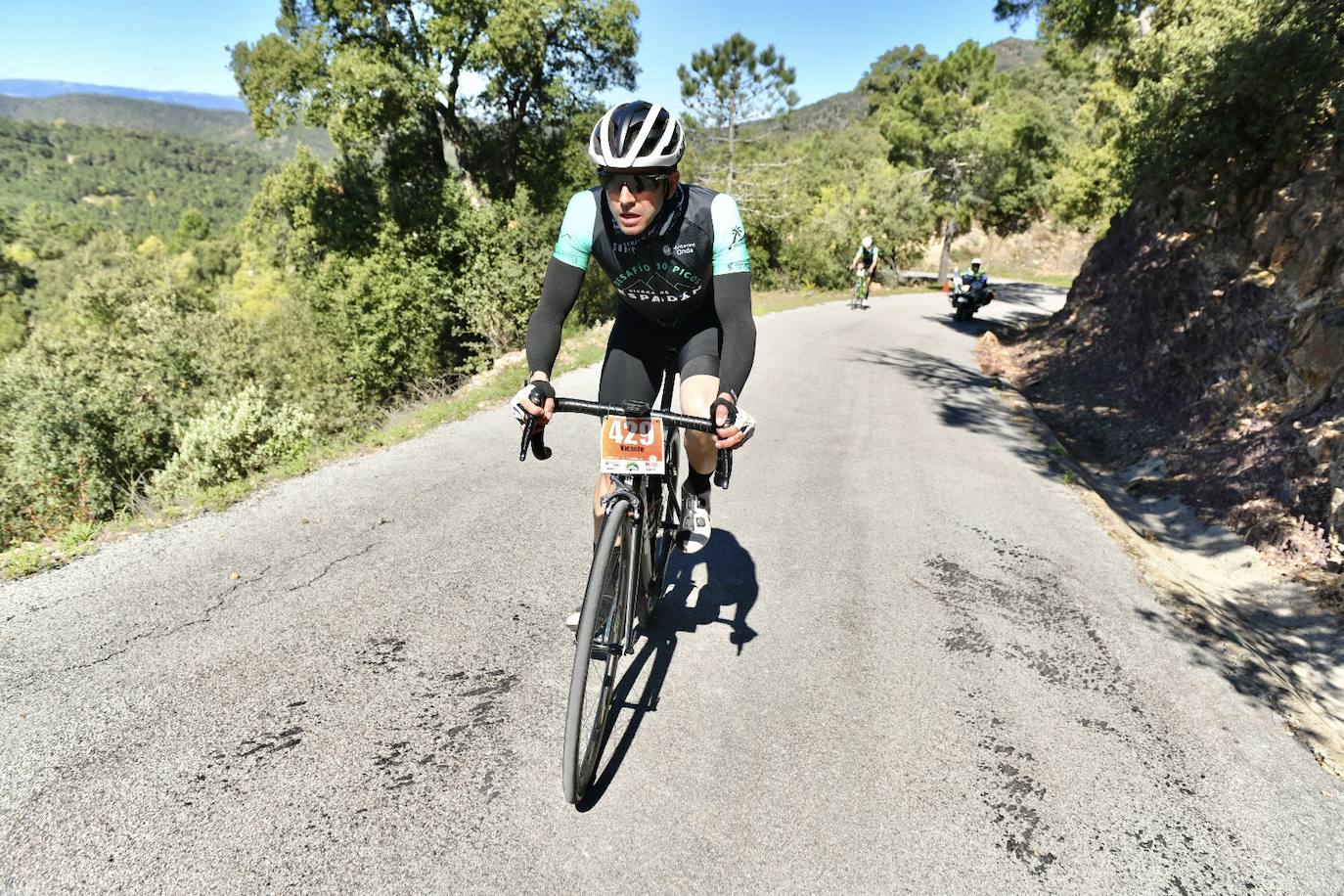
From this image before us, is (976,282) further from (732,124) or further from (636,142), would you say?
(636,142)

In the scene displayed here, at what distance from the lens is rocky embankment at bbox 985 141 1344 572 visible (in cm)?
568

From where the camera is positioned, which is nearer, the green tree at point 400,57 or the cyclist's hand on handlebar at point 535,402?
the cyclist's hand on handlebar at point 535,402

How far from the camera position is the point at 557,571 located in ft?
13.9

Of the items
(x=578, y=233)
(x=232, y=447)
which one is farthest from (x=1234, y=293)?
(x=232, y=447)

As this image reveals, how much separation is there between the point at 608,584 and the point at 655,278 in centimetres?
143

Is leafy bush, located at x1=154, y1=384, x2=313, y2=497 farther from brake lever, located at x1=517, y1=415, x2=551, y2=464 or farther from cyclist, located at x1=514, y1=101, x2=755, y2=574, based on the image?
cyclist, located at x1=514, y1=101, x2=755, y2=574

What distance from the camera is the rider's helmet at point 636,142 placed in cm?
275

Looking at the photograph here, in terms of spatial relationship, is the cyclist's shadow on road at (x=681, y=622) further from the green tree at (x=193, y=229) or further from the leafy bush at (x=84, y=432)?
the green tree at (x=193, y=229)

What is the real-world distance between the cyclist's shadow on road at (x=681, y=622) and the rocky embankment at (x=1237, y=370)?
4459mm

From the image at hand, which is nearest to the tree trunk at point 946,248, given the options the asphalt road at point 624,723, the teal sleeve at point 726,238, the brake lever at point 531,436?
the asphalt road at point 624,723

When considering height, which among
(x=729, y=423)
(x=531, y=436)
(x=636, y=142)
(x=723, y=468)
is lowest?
(x=723, y=468)

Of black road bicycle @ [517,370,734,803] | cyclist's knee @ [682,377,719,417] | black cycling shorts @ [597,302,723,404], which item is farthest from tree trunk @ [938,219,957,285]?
black road bicycle @ [517,370,734,803]

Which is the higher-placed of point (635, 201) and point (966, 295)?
point (635, 201)

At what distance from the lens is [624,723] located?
303cm
